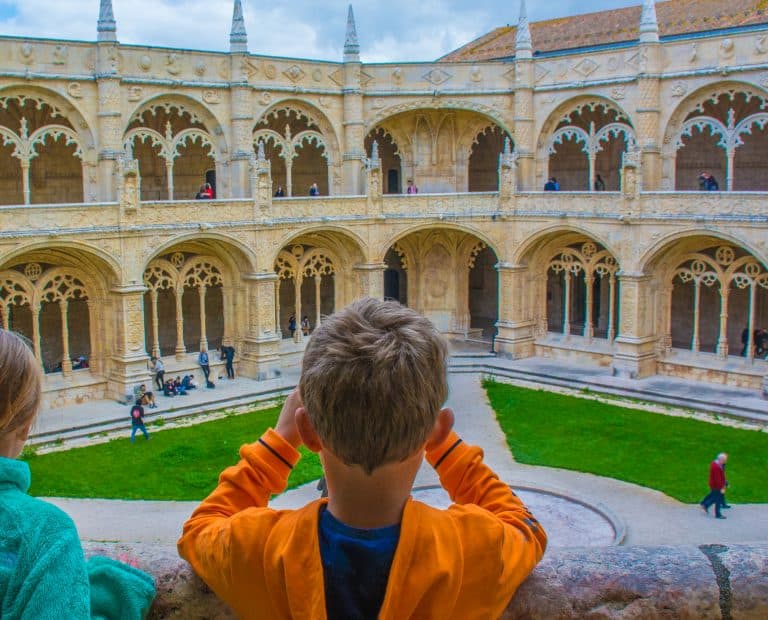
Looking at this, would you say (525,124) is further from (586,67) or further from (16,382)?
(16,382)

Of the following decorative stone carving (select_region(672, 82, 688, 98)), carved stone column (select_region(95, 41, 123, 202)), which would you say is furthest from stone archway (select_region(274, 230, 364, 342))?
decorative stone carving (select_region(672, 82, 688, 98))

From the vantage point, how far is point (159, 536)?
1481 cm

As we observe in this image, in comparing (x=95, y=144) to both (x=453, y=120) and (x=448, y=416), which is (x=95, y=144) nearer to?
(x=453, y=120)

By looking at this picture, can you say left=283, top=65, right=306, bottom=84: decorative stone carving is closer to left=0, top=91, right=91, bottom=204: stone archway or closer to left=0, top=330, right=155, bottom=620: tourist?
left=0, top=91, right=91, bottom=204: stone archway

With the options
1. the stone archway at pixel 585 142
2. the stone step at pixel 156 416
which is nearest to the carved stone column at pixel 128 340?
the stone step at pixel 156 416

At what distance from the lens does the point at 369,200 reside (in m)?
27.6

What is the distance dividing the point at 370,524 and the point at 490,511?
17.1 inches

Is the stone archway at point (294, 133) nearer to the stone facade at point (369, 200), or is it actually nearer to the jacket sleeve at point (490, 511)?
the stone facade at point (369, 200)

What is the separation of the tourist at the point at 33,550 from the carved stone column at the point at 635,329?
23.8 meters

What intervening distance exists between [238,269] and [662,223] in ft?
37.5

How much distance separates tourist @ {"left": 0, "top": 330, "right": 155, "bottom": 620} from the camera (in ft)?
7.36

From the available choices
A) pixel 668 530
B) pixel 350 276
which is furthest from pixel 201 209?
pixel 668 530

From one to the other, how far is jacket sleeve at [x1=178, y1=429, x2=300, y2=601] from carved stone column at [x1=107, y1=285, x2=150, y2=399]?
69.5ft

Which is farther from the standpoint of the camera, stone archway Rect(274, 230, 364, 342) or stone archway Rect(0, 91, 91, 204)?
stone archway Rect(274, 230, 364, 342)
